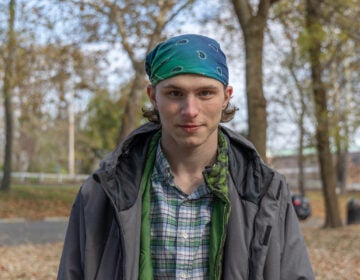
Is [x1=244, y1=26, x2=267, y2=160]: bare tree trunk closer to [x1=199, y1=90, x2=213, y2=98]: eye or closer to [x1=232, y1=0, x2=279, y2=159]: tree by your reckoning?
[x1=232, y1=0, x2=279, y2=159]: tree

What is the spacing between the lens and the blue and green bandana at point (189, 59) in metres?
2.11

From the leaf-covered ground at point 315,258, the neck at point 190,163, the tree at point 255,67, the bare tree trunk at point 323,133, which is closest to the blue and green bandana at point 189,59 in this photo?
the neck at point 190,163

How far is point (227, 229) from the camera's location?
2117 millimetres

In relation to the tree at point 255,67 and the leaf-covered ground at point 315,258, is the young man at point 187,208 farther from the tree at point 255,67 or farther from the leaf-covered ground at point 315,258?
the tree at point 255,67

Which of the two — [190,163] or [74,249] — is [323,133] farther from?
[74,249]

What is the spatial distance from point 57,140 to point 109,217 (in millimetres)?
56386

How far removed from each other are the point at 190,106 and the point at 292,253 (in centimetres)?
69

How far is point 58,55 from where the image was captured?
15125 mm

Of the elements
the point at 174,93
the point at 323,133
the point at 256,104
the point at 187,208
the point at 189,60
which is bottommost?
the point at 187,208

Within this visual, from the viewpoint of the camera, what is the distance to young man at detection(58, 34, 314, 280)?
6.88 ft

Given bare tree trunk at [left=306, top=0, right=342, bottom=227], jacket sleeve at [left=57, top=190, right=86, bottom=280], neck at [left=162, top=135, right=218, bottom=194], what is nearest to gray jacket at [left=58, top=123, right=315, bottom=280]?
jacket sleeve at [left=57, top=190, right=86, bottom=280]

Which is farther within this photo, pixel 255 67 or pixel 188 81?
pixel 255 67

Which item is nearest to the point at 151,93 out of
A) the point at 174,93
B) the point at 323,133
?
the point at 174,93

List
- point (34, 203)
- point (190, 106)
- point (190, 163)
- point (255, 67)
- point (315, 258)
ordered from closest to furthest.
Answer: point (190, 106) → point (190, 163) → point (255, 67) → point (315, 258) → point (34, 203)
